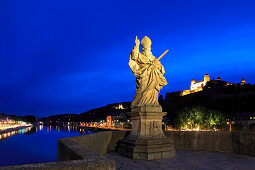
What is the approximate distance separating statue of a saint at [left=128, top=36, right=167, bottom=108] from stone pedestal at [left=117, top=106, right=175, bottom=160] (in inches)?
16.0

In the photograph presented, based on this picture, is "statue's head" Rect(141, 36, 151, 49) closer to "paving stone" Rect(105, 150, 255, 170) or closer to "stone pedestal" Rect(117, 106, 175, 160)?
"stone pedestal" Rect(117, 106, 175, 160)

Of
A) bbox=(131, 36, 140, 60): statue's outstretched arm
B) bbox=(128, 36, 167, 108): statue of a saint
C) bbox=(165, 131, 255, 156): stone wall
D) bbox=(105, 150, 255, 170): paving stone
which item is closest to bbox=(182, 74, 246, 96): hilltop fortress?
bbox=(165, 131, 255, 156): stone wall

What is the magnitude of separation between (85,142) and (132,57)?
3192mm

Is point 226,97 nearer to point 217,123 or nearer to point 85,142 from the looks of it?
point 217,123

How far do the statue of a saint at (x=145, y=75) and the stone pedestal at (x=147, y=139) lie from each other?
41cm

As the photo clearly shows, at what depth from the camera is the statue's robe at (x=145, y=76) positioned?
7535mm

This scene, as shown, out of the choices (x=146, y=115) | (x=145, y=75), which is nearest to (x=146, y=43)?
(x=145, y=75)

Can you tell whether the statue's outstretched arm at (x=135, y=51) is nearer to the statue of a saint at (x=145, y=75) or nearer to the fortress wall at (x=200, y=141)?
the statue of a saint at (x=145, y=75)

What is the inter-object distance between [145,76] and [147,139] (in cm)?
210

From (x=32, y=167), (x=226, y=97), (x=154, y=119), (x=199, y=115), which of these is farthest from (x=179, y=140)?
(x=226, y=97)

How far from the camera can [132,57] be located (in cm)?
766

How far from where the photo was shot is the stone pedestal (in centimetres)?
Answer: 660

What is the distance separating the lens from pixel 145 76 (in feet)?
25.1

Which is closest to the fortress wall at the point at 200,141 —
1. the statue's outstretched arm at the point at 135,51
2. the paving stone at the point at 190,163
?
the paving stone at the point at 190,163
